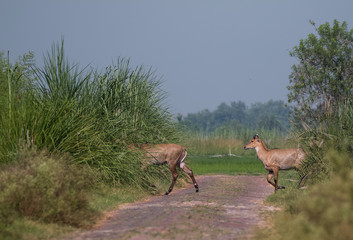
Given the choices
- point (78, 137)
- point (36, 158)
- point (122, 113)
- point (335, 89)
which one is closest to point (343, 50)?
point (335, 89)

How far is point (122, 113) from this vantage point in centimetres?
1560

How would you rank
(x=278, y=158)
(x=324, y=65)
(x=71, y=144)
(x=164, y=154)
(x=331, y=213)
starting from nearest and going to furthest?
1. (x=331, y=213)
2. (x=71, y=144)
3. (x=164, y=154)
4. (x=278, y=158)
5. (x=324, y=65)

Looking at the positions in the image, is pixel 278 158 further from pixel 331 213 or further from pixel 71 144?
pixel 331 213

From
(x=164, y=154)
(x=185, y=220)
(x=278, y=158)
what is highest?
(x=164, y=154)

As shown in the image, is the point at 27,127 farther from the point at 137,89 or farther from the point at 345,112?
the point at 345,112

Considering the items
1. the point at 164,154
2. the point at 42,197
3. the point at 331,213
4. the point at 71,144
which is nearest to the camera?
the point at 331,213

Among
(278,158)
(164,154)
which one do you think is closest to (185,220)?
(164,154)

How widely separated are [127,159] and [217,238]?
642cm

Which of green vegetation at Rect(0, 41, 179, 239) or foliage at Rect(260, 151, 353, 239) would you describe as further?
green vegetation at Rect(0, 41, 179, 239)

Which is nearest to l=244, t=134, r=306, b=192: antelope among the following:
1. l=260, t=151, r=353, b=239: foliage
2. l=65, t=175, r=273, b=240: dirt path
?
l=65, t=175, r=273, b=240: dirt path

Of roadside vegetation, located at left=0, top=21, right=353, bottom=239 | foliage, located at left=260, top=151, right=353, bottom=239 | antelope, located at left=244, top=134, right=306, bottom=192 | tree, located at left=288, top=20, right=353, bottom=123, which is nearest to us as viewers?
foliage, located at left=260, top=151, right=353, bottom=239

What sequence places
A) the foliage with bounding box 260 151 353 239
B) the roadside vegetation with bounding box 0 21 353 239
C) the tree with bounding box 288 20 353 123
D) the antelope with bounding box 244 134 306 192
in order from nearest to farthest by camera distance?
the foliage with bounding box 260 151 353 239, the roadside vegetation with bounding box 0 21 353 239, the antelope with bounding box 244 134 306 192, the tree with bounding box 288 20 353 123

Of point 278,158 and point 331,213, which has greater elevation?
point 278,158

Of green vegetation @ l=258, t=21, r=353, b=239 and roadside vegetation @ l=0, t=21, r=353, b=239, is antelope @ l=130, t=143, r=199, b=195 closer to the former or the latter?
roadside vegetation @ l=0, t=21, r=353, b=239
